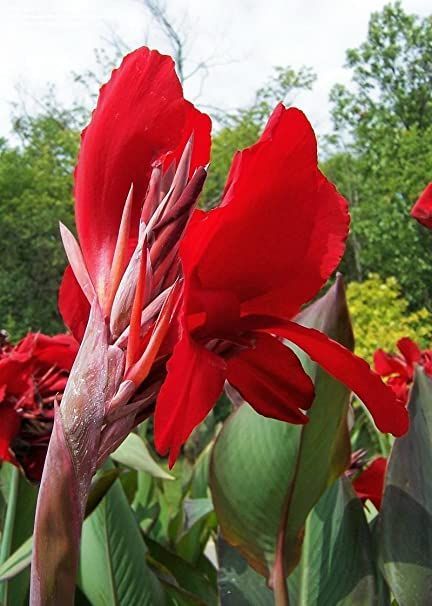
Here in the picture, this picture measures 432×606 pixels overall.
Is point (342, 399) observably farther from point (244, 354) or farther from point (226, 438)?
point (244, 354)

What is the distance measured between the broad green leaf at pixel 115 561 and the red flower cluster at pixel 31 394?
0.13 meters

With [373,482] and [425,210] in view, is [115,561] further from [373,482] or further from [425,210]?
[425,210]

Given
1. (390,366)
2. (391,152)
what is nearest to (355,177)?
(391,152)

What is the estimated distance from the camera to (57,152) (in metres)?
10.9

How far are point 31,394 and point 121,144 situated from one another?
49cm

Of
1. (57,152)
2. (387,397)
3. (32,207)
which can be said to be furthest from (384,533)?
(57,152)

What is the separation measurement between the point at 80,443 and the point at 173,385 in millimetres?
48

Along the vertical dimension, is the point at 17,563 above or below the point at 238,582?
above

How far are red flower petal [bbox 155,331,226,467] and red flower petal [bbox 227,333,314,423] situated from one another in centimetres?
3

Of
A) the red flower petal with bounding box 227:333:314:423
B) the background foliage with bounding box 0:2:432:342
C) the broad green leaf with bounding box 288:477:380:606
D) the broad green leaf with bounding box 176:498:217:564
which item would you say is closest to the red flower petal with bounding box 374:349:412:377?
the broad green leaf with bounding box 176:498:217:564

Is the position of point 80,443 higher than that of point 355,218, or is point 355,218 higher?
point 355,218

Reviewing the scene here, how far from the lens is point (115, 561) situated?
2.89 ft

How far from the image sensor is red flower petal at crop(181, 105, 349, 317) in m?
0.38

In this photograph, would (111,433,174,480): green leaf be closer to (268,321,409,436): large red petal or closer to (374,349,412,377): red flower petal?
(374,349,412,377): red flower petal
